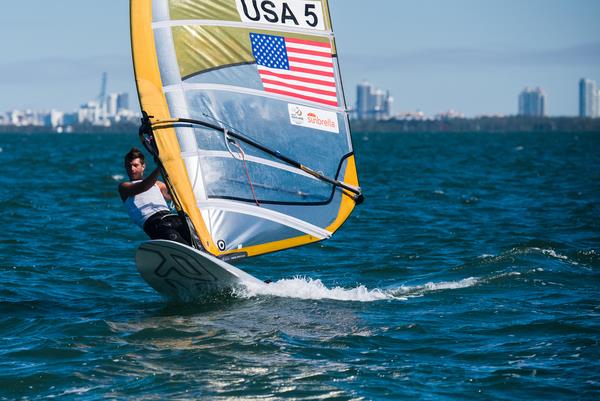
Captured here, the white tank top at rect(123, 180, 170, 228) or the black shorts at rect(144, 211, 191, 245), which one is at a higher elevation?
the white tank top at rect(123, 180, 170, 228)

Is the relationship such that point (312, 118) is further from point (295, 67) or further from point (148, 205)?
point (148, 205)

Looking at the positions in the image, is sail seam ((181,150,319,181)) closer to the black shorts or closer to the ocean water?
the black shorts

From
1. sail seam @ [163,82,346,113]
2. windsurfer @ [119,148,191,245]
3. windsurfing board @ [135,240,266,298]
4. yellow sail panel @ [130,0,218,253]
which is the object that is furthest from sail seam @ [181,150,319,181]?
windsurfing board @ [135,240,266,298]

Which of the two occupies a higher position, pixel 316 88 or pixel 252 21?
pixel 252 21

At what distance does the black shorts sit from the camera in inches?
371

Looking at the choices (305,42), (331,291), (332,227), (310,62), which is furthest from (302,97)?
(331,291)

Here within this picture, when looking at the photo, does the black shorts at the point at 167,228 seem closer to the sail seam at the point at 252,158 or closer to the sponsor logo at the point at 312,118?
the sail seam at the point at 252,158

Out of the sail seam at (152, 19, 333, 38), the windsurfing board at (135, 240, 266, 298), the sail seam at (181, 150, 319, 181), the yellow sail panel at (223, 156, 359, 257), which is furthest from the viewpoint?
the yellow sail panel at (223, 156, 359, 257)

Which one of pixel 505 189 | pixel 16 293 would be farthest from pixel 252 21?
pixel 505 189

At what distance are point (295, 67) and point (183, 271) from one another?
2259mm

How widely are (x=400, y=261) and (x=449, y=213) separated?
271 inches

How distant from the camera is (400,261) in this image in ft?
42.8

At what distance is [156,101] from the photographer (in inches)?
372

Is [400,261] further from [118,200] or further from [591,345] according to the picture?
[118,200]
